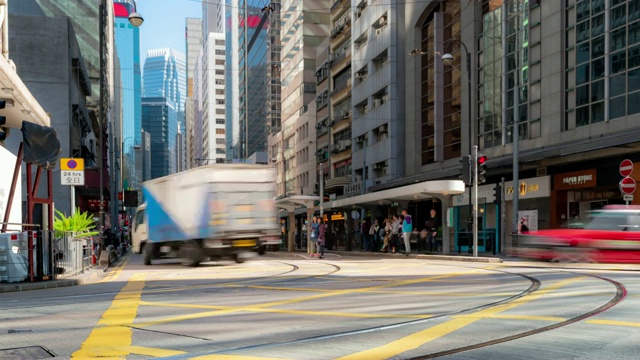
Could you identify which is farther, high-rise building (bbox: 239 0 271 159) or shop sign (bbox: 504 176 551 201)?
high-rise building (bbox: 239 0 271 159)

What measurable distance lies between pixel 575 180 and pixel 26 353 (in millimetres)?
26455

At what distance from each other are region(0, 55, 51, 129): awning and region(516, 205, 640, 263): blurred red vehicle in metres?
14.5

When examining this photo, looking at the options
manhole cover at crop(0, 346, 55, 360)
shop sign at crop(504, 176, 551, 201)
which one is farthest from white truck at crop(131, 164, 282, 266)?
shop sign at crop(504, 176, 551, 201)

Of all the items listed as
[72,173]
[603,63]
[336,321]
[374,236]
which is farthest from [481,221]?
[336,321]

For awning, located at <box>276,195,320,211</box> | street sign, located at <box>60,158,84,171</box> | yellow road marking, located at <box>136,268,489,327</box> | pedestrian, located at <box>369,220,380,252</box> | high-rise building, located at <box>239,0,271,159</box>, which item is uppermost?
high-rise building, located at <box>239,0,271,159</box>

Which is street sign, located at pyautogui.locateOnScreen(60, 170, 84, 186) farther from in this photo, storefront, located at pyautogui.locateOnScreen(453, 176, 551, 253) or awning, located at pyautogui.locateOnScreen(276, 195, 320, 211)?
storefront, located at pyautogui.locateOnScreen(453, 176, 551, 253)

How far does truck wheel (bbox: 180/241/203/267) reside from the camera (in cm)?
1966

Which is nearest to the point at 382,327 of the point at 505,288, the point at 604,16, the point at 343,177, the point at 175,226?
the point at 505,288

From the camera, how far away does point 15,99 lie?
1827 centimetres

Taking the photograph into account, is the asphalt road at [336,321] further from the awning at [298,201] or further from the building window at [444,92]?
the building window at [444,92]

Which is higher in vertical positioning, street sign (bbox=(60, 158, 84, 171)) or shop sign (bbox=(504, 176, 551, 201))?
street sign (bbox=(60, 158, 84, 171))

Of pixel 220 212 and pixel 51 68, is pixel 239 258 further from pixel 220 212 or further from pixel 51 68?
pixel 51 68

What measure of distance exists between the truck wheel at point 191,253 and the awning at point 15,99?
6.06m

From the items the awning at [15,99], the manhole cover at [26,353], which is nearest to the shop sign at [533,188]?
the awning at [15,99]
